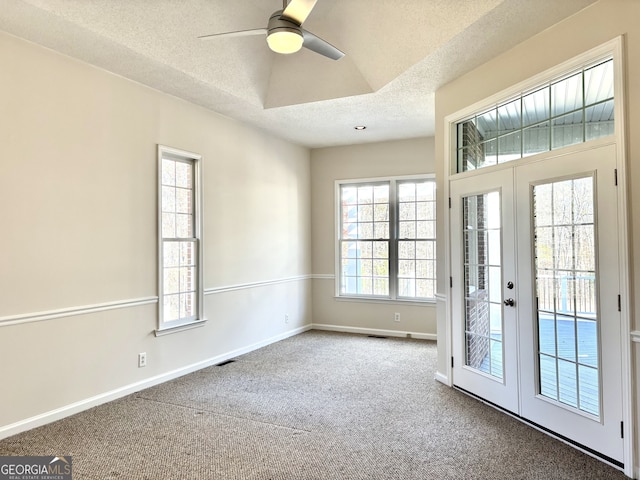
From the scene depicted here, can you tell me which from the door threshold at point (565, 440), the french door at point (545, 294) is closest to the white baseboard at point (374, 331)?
the french door at point (545, 294)

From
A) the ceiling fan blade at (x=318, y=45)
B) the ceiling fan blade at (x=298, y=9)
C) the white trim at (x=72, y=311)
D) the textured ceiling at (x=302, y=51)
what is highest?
the textured ceiling at (x=302, y=51)

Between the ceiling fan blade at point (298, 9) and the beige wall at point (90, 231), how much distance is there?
2026 mm

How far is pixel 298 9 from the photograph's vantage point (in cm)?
233

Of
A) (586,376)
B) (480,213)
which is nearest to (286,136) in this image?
(480,213)

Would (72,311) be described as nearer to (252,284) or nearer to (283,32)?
(252,284)

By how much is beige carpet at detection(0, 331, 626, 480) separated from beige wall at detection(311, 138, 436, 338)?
1.77 m

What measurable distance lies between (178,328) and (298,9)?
316 centimetres

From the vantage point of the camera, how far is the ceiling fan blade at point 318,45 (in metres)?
2.62

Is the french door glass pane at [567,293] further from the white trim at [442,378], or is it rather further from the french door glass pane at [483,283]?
the white trim at [442,378]

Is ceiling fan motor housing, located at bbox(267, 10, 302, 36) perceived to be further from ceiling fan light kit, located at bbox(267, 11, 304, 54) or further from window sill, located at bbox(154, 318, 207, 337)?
window sill, located at bbox(154, 318, 207, 337)

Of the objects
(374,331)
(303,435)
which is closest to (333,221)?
(374,331)

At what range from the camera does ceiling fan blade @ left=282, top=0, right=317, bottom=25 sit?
7.44 feet

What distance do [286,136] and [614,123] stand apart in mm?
4051

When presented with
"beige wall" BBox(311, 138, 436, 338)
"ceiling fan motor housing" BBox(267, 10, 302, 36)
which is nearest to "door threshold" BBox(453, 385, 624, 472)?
"beige wall" BBox(311, 138, 436, 338)
